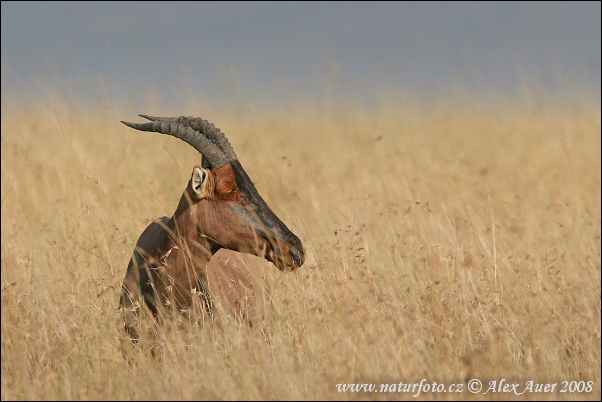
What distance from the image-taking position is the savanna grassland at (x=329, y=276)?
5.09 metres

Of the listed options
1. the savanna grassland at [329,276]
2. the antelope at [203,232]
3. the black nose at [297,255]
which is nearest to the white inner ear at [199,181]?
the antelope at [203,232]

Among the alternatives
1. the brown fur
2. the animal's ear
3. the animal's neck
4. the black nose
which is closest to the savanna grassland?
the brown fur

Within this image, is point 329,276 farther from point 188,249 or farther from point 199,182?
point 199,182

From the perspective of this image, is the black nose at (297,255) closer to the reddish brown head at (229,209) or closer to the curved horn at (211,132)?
the reddish brown head at (229,209)

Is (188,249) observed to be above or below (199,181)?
below

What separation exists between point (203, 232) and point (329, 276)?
119cm

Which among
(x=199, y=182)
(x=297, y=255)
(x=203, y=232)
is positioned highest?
(x=199, y=182)

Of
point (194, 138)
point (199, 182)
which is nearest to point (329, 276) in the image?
point (199, 182)

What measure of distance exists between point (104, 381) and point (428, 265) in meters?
3.04

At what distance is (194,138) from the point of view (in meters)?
5.84

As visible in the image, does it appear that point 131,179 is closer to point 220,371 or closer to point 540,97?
point 220,371

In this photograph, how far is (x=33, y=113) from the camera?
45.5ft

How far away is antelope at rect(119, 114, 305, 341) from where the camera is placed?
19.0 ft

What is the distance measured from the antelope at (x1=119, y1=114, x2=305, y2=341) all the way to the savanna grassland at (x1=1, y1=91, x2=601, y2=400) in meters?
0.25
